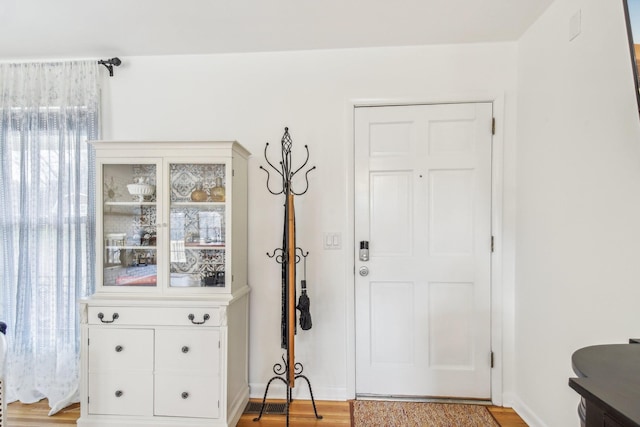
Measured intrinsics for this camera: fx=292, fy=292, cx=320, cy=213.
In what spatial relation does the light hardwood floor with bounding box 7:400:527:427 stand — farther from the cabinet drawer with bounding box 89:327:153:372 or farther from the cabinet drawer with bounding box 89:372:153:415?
the cabinet drawer with bounding box 89:327:153:372

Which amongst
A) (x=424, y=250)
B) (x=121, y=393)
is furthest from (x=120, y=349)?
(x=424, y=250)

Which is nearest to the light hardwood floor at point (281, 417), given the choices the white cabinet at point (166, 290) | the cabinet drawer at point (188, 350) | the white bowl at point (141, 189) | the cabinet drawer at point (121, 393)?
the white cabinet at point (166, 290)

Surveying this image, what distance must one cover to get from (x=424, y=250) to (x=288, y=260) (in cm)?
98

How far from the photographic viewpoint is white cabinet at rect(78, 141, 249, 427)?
1.75 meters

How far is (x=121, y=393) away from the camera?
1.77 m

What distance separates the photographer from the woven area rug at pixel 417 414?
6.10ft

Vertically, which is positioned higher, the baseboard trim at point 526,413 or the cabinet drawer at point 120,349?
the cabinet drawer at point 120,349

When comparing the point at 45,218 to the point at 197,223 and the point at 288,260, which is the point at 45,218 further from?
the point at 288,260

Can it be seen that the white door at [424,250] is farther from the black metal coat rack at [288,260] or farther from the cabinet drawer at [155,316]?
the cabinet drawer at [155,316]

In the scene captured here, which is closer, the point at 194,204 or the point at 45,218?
the point at 194,204

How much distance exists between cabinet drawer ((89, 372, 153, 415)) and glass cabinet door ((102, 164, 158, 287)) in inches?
21.7

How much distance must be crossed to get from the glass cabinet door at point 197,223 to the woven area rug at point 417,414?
50.3 inches

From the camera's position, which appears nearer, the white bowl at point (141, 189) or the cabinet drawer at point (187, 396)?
the cabinet drawer at point (187, 396)

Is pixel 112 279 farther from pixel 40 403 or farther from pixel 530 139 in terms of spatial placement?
pixel 530 139
